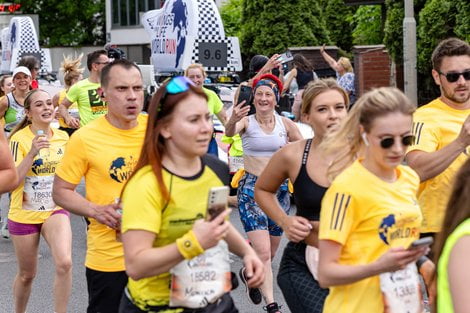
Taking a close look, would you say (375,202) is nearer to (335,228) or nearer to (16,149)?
(335,228)

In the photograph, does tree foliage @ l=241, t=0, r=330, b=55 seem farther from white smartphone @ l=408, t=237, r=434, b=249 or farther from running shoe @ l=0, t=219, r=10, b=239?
white smartphone @ l=408, t=237, r=434, b=249

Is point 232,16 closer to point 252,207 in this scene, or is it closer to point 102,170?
point 252,207

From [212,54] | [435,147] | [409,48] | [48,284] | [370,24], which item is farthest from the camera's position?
[370,24]

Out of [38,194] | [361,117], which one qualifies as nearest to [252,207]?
[38,194]

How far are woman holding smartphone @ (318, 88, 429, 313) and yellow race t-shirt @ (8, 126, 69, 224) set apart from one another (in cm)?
387

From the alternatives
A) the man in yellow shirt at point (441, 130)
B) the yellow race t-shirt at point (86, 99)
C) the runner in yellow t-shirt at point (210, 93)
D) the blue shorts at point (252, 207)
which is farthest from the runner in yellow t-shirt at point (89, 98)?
the man in yellow shirt at point (441, 130)

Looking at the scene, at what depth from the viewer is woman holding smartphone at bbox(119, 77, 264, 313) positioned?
417 centimetres

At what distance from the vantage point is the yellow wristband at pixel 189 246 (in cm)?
402

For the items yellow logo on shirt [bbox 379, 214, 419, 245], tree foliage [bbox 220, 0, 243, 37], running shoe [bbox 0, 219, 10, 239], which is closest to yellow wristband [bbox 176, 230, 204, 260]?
yellow logo on shirt [bbox 379, 214, 419, 245]

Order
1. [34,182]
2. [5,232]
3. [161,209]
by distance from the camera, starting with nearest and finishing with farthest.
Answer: [161,209], [34,182], [5,232]

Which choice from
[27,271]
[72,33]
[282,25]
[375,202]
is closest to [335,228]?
[375,202]

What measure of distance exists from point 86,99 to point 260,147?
3.01 metres

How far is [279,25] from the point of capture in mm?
33500

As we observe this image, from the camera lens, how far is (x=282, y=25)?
110 feet
